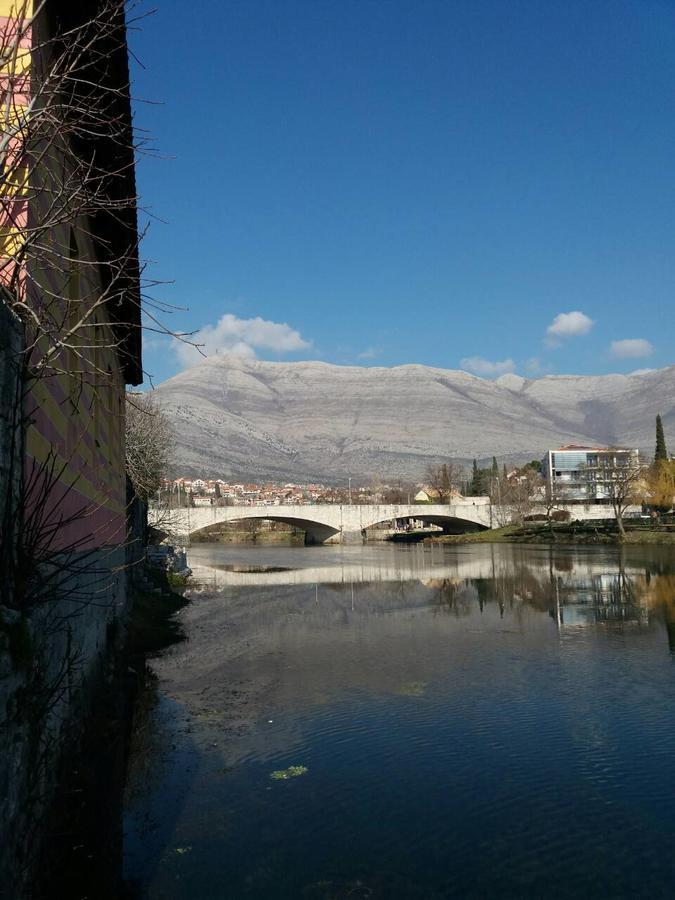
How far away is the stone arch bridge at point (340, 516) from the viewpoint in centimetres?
8788

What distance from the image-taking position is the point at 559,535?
78500 mm

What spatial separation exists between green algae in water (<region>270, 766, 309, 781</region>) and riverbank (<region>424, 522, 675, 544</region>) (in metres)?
59.3

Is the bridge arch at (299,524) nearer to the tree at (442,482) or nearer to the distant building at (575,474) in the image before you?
the tree at (442,482)

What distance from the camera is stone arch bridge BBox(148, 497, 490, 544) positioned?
87875mm

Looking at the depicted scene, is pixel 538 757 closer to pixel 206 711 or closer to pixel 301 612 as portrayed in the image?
pixel 206 711

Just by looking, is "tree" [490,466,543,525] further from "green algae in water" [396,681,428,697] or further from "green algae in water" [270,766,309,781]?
"green algae in water" [270,766,309,781]

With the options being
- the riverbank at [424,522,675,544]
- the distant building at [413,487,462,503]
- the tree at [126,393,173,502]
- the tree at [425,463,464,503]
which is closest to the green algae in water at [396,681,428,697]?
the tree at [126,393,173,502]

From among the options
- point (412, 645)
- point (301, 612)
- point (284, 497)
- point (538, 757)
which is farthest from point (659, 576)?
point (284, 497)

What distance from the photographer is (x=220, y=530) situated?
115750mm

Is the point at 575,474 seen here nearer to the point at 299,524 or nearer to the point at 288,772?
the point at 299,524

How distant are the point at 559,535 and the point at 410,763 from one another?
233ft

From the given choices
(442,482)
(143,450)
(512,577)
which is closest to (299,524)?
(442,482)

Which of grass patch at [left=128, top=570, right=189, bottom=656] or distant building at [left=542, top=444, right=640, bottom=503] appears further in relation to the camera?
distant building at [left=542, top=444, right=640, bottom=503]

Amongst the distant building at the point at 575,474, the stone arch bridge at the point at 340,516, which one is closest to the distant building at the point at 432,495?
the distant building at the point at 575,474
